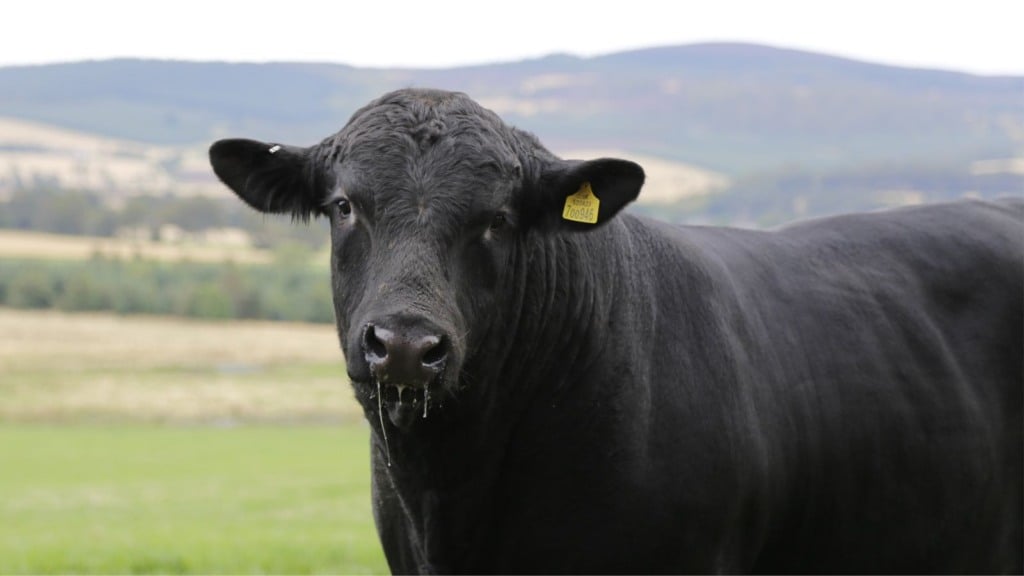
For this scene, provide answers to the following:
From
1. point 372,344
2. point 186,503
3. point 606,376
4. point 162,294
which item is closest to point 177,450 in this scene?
point 186,503

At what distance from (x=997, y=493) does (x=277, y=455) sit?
4307 centimetres

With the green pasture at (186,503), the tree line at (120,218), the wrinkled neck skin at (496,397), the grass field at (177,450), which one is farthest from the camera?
the tree line at (120,218)

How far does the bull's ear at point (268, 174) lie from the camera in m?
5.49

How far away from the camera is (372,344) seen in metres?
4.48

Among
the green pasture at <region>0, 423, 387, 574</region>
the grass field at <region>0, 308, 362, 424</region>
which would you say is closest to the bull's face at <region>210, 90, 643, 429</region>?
the green pasture at <region>0, 423, 387, 574</region>

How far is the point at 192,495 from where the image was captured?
2930 centimetres

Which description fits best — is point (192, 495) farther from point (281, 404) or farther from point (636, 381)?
point (281, 404)

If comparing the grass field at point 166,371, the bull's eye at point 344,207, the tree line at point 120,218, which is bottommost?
the tree line at point 120,218

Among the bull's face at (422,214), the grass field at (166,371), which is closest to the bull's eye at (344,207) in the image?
the bull's face at (422,214)

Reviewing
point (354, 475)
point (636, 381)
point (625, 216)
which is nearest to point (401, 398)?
point (636, 381)

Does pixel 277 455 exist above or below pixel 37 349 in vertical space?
above

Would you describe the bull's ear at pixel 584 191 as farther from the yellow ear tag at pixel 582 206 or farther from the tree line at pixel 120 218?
the tree line at pixel 120 218

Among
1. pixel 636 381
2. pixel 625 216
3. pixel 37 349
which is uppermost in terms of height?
pixel 625 216

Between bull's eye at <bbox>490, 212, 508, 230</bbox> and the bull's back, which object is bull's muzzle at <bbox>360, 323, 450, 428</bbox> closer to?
bull's eye at <bbox>490, 212, 508, 230</bbox>
